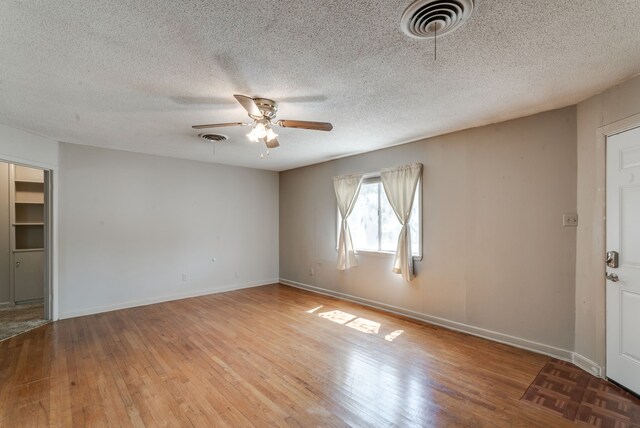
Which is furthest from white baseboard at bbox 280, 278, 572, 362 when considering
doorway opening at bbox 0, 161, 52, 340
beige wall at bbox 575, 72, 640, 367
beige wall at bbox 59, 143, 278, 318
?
doorway opening at bbox 0, 161, 52, 340

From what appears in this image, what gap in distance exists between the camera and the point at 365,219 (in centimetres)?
500

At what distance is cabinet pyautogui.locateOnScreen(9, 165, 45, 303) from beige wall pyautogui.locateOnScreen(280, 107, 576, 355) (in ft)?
18.3

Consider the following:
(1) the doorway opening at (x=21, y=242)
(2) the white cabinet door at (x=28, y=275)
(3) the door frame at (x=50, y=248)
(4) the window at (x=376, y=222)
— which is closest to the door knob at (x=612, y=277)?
(4) the window at (x=376, y=222)

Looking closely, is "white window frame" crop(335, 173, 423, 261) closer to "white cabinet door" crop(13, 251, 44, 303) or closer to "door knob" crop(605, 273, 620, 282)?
"door knob" crop(605, 273, 620, 282)

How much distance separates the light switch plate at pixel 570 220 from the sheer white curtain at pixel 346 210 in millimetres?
2707

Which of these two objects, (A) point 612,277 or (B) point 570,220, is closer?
(A) point 612,277

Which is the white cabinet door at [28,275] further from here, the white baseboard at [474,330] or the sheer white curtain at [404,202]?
the sheer white curtain at [404,202]

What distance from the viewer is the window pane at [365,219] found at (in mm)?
4859

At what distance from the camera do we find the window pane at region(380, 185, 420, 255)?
4184 mm

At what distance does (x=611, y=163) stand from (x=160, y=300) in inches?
238

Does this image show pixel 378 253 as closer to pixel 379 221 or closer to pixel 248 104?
pixel 379 221

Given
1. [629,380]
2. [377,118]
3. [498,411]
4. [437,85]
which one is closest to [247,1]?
[437,85]

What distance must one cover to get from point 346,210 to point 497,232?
234 cm

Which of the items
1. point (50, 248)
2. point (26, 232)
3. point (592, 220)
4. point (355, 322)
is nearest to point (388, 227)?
point (355, 322)
